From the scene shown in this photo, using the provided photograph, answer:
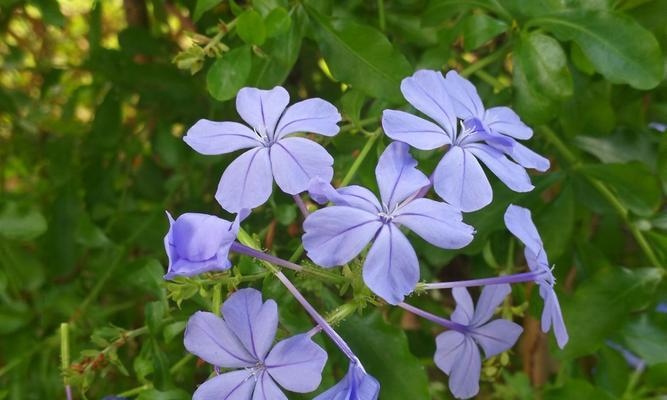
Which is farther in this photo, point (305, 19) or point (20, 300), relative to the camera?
point (20, 300)

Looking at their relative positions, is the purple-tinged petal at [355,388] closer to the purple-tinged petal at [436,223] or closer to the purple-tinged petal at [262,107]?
the purple-tinged petal at [436,223]

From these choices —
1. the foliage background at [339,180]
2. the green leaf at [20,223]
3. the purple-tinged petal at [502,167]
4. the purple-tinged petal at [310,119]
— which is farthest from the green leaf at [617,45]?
the green leaf at [20,223]

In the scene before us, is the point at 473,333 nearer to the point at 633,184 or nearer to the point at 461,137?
the point at 461,137

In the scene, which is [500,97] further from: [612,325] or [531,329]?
[531,329]

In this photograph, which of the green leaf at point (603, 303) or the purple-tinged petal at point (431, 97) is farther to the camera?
the green leaf at point (603, 303)

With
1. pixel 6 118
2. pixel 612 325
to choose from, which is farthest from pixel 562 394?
pixel 6 118

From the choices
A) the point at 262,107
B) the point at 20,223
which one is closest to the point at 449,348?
the point at 262,107
